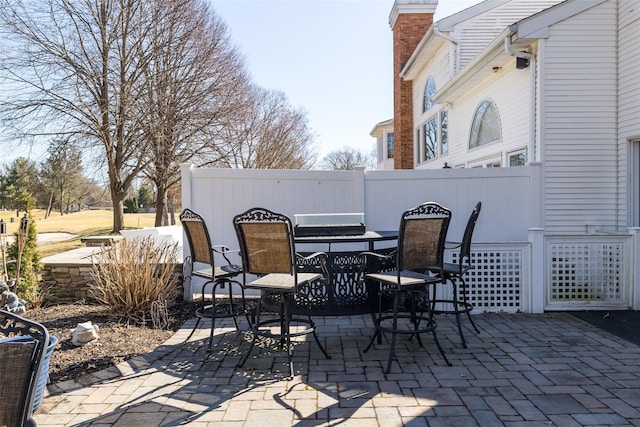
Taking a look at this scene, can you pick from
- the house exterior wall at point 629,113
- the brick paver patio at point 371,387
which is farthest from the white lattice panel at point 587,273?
the brick paver patio at point 371,387

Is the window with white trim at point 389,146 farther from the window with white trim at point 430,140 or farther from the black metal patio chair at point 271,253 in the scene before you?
the black metal patio chair at point 271,253

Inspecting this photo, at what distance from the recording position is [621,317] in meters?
4.77

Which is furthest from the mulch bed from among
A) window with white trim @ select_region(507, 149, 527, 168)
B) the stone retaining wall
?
window with white trim @ select_region(507, 149, 527, 168)

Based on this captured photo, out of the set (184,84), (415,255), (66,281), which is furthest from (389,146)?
(415,255)

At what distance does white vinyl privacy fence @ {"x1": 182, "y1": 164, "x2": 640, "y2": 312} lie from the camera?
16.6 feet

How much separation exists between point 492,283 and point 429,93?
27.5 ft

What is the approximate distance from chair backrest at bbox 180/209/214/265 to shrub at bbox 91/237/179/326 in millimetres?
869

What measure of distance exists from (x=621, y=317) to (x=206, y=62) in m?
12.1

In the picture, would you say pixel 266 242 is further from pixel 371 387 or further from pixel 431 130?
pixel 431 130

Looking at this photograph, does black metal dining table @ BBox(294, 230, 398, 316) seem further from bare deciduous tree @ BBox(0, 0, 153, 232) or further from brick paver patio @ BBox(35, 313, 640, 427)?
bare deciduous tree @ BBox(0, 0, 153, 232)

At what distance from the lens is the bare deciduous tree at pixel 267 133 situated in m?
17.3

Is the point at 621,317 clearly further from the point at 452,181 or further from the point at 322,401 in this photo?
the point at 322,401

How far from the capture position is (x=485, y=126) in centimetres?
840

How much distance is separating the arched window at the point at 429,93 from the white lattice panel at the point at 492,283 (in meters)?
7.57
